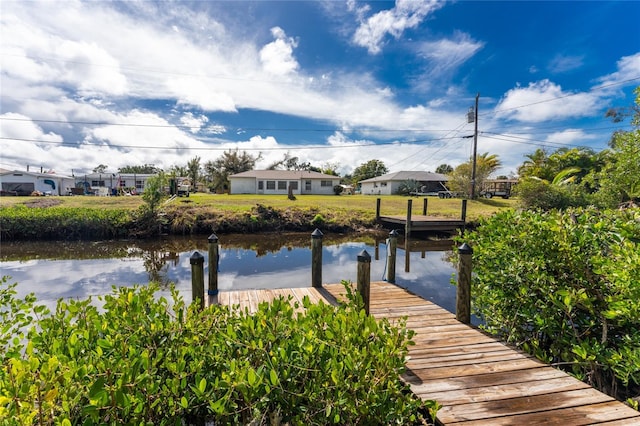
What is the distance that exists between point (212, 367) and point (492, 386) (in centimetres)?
241

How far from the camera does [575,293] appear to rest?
3.16m

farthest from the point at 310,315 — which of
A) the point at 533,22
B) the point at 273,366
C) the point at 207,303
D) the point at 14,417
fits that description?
the point at 533,22

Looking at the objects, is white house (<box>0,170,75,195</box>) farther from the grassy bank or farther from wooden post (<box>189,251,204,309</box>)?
wooden post (<box>189,251,204,309</box>)

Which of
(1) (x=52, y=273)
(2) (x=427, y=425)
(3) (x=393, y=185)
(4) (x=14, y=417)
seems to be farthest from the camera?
(3) (x=393, y=185)

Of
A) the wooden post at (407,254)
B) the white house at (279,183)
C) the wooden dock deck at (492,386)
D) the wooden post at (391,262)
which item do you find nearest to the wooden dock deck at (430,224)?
the wooden post at (407,254)

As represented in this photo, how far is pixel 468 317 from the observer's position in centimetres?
440

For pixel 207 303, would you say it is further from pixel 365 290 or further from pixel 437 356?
pixel 437 356

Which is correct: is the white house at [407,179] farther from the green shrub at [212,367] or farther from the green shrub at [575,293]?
the green shrub at [212,367]

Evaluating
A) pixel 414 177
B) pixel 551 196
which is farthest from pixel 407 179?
pixel 551 196

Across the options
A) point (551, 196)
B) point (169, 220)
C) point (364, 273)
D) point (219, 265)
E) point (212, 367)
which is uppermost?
point (551, 196)

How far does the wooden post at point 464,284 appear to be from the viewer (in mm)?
4324

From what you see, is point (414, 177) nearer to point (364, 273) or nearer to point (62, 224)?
point (62, 224)

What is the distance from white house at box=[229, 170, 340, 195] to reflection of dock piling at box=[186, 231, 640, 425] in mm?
32051

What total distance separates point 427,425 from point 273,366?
4.70 ft
